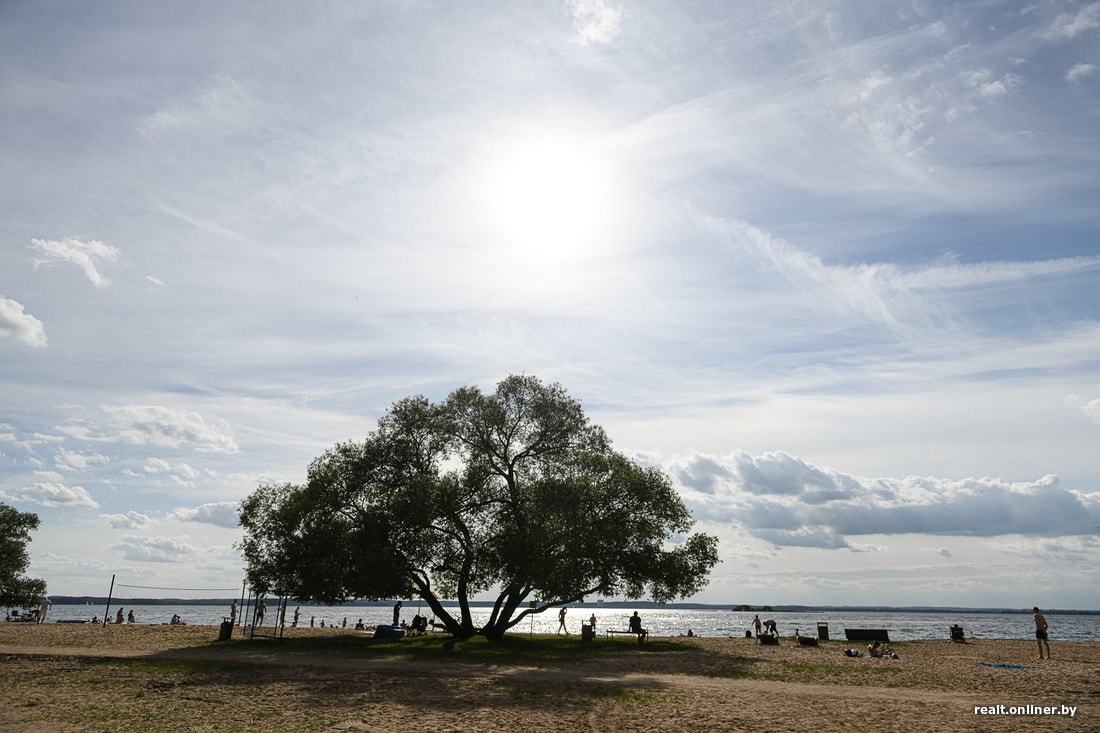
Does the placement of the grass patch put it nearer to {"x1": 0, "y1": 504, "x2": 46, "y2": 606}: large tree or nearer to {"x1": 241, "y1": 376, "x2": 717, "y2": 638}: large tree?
{"x1": 241, "y1": 376, "x2": 717, "y2": 638}: large tree

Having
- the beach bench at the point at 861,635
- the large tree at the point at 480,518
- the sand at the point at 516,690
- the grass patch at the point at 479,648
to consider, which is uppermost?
the large tree at the point at 480,518

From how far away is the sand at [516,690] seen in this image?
16422 mm

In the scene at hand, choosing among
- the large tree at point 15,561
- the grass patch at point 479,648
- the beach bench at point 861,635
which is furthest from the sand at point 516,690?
the large tree at point 15,561

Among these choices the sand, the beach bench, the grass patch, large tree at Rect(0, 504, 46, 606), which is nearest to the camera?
the sand

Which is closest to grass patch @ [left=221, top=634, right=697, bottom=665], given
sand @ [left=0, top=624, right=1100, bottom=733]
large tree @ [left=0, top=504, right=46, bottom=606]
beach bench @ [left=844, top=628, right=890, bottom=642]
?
sand @ [left=0, top=624, right=1100, bottom=733]

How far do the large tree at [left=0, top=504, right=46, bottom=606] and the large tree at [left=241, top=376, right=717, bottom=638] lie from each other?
37965 mm

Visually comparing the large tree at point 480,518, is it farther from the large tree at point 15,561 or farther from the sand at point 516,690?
the large tree at point 15,561

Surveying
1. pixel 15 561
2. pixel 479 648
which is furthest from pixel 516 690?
pixel 15 561

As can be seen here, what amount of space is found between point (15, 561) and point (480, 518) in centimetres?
5113

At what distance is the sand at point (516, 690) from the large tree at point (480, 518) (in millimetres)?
4952

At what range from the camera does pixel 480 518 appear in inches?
1607

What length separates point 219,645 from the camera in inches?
1388

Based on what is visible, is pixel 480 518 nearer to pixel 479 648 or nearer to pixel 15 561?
pixel 479 648

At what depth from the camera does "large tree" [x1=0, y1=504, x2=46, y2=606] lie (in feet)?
202
